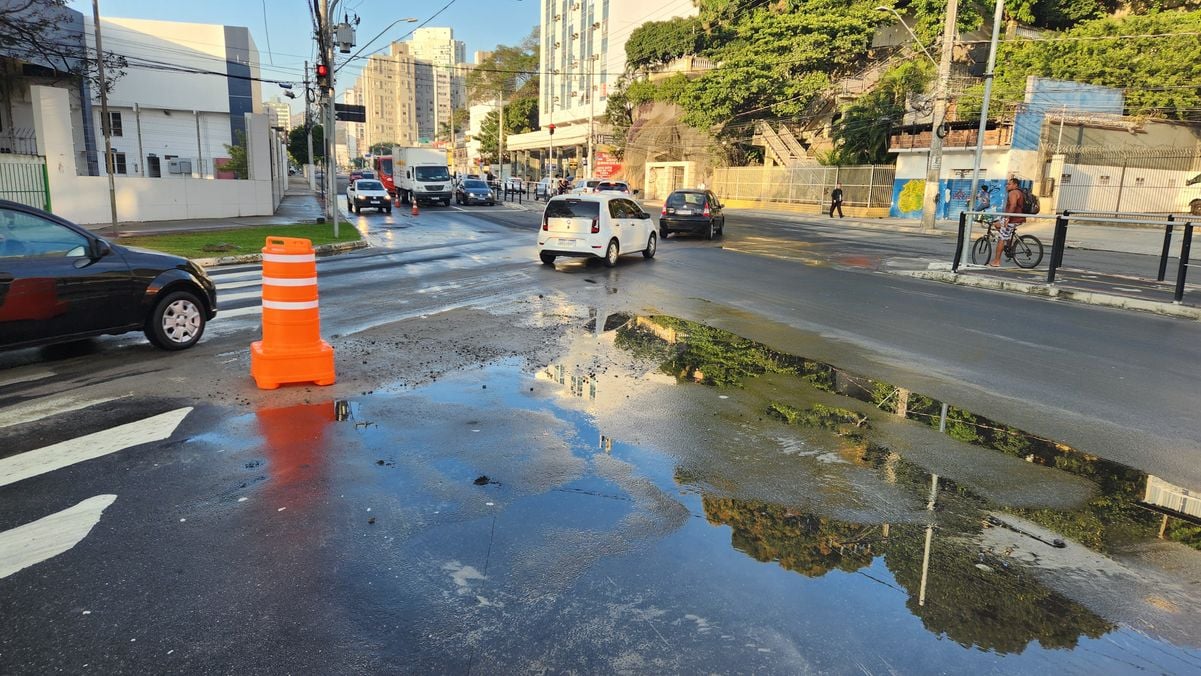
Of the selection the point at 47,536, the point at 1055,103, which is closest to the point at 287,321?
the point at 47,536

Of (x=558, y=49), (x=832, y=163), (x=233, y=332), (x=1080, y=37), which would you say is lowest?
(x=233, y=332)

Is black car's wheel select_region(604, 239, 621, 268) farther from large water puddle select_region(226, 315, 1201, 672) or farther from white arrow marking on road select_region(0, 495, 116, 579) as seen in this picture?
white arrow marking on road select_region(0, 495, 116, 579)

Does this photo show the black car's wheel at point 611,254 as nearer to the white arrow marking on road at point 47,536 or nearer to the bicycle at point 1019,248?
the bicycle at point 1019,248

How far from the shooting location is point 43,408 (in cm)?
604

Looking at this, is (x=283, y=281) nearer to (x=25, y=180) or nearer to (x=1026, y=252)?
(x=1026, y=252)

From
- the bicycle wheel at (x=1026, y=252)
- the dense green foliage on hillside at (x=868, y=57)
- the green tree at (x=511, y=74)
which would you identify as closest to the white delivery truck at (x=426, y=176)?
the dense green foliage on hillside at (x=868, y=57)

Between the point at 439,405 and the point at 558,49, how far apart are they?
94141 mm

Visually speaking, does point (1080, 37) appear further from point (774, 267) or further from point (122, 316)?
point (122, 316)

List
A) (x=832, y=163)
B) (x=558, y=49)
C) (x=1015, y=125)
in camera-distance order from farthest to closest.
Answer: (x=558, y=49) → (x=832, y=163) → (x=1015, y=125)

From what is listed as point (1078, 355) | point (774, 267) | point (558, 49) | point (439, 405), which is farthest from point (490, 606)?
point (558, 49)

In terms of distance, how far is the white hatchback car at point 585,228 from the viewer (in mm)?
16422

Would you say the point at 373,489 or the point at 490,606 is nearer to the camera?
the point at 490,606

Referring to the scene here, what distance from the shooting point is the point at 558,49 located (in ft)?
305

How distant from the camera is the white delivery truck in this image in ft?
138
